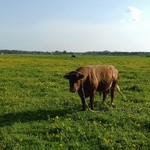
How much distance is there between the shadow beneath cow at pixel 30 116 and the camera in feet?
47.4

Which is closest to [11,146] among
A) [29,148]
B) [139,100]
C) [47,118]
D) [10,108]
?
[29,148]

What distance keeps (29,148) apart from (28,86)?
1339cm

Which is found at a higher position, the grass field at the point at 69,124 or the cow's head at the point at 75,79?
the cow's head at the point at 75,79

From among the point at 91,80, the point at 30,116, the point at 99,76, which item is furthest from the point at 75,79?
the point at 30,116

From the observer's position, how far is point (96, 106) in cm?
1747

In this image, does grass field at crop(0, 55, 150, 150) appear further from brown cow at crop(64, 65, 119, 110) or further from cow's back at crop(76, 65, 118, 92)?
cow's back at crop(76, 65, 118, 92)

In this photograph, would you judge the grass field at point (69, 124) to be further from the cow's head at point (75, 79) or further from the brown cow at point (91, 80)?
the cow's head at point (75, 79)

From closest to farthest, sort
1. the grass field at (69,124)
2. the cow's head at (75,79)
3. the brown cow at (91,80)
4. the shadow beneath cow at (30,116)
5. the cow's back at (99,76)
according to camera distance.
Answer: the grass field at (69,124)
the shadow beneath cow at (30,116)
the cow's head at (75,79)
the brown cow at (91,80)
the cow's back at (99,76)

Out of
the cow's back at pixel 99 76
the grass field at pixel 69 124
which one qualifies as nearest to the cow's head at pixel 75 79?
the cow's back at pixel 99 76

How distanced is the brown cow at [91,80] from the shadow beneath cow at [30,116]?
1025mm

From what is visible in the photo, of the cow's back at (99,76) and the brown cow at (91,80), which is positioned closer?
the brown cow at (91,80)

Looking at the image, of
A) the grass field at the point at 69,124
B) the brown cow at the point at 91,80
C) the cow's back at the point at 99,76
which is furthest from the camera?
the cow's back at the point at 99,76

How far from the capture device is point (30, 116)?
15.2m

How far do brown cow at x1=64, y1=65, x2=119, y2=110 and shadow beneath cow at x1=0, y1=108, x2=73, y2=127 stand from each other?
3.36 ft
